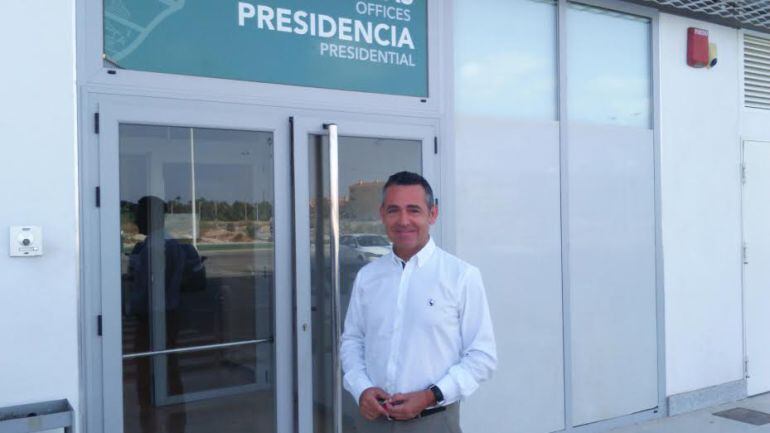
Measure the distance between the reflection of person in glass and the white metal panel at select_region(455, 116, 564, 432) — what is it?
1.78m

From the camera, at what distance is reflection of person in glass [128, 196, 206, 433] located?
3.81 m

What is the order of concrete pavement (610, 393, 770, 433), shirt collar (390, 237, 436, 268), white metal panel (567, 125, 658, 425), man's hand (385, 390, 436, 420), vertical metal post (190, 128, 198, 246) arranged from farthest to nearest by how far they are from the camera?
1. concrete pavement (610, 393, 770, 433)
2. white metal panel (567, 125, 658, 425)
3. vertical metal post (190, 128, 198, 246)
4. shirt collar (390, 237, 436, 268)
5. man's hand (385, 390, 436, 420)

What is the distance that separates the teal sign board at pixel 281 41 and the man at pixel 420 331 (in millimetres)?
1613

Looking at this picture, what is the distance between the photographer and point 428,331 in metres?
2.76

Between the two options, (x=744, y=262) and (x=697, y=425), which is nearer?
(x=697, y=425)

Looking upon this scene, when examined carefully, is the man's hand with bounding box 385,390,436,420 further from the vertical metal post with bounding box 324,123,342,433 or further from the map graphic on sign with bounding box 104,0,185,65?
the map graphic on sign with bounding box 104,0,185,65

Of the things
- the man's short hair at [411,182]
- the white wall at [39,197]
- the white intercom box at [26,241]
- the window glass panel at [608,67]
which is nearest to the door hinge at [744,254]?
the window glass panel at [608,67]

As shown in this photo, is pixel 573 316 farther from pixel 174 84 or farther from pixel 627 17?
pixel 174 84

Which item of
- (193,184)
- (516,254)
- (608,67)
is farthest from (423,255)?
(608,67)

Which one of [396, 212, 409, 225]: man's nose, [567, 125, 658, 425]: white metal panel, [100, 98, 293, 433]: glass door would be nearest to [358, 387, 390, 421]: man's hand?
[396, 212, 409, 225]: man's nose

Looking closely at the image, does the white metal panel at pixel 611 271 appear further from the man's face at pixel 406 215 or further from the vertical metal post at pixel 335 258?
the man's face at pixel 406 215

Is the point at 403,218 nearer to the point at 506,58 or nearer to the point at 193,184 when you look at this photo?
the point at 193,184

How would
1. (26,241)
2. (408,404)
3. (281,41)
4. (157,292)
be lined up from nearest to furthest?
(408,404) → (26,241) → (157,292) → (281,41)

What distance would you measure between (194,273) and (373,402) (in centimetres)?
167
